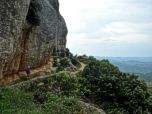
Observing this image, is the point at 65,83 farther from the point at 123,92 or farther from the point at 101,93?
the point at 123,92

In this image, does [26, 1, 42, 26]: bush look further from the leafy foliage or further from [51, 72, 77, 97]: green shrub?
the leafy foliage

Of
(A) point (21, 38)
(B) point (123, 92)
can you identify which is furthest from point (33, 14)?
(B) point (123, 92)

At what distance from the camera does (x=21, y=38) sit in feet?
43.2

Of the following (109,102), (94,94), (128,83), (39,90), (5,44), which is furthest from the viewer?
(94,94)

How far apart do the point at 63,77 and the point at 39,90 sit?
12.7 ft

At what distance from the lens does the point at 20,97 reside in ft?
28.3

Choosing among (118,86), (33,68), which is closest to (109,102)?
(118,86)

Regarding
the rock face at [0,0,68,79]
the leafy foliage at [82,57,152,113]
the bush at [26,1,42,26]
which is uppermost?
the bush at [26,1,42,26]

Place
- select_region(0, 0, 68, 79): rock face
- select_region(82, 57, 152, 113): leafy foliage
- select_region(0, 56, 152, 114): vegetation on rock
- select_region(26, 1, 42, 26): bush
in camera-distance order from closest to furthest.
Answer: select_region(0, 0, 68, 79): rock face, select_region(0, 56, 152, 114): vegetation on rock, select_region(82, 57, 152, 113): leafy foliage, select_region(26, 1, 42, 26): bush

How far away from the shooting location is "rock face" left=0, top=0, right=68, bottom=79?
9.88 m

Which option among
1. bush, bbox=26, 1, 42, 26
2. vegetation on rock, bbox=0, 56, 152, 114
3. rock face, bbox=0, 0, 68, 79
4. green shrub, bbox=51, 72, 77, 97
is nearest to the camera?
rock face, bbox=0, 0, 68, 79

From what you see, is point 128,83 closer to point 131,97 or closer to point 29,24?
point 131,97

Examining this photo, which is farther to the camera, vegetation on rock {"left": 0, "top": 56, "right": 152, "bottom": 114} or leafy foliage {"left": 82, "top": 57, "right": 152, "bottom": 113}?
leafy foliage {"left": 82, "top": 57, "right": 152, "bottom": 113}

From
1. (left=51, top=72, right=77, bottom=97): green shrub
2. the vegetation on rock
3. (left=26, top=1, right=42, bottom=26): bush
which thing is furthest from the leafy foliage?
(left=26, top=1, right=42, bottom=26): bush
